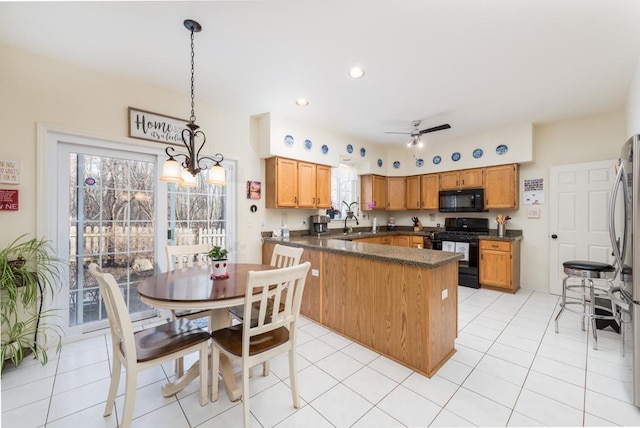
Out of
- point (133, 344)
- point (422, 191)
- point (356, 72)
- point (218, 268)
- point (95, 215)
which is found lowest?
point (133, 344)

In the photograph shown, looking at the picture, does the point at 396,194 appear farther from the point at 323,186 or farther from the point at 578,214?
the point at 578,214

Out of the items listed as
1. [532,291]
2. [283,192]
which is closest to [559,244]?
[532,291]

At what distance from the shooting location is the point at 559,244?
4.10 m

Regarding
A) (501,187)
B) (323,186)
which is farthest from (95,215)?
(501,187)

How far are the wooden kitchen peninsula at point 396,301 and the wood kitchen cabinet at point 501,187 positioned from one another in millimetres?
2756

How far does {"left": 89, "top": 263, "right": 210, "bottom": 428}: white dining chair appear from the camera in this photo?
145 cm

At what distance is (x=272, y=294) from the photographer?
1629 mm

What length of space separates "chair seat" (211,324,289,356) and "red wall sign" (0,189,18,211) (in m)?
2.25

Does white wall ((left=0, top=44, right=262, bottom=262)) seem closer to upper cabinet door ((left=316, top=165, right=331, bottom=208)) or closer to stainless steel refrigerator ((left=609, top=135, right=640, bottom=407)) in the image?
upper cabinet door ((left=316, top=165, right=331, bottom=208))

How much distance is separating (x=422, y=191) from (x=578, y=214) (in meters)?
2.40

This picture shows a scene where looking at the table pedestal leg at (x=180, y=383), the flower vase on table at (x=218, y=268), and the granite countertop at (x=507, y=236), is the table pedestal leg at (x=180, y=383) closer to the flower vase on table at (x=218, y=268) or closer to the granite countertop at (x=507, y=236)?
the flower vase on table at (x=218, y=268)

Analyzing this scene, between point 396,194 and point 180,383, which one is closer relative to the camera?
point 180,383

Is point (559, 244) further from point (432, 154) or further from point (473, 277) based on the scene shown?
point (432, 154)

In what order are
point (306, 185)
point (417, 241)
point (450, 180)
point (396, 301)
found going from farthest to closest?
point (417, 241)
point (450, 180)
point (306, 185)
point (396, 301)
